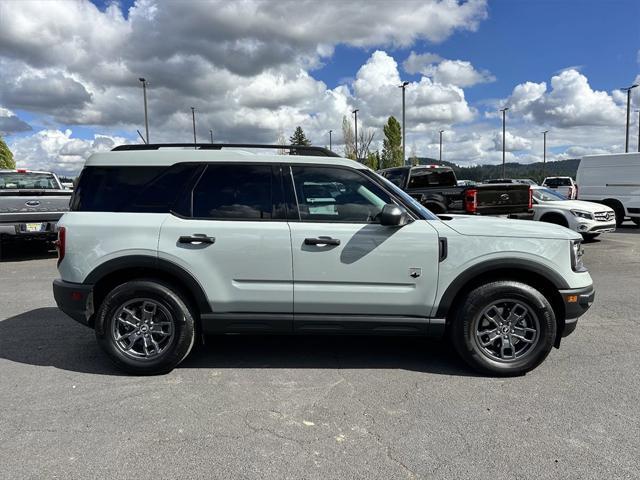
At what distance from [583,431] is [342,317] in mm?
1825

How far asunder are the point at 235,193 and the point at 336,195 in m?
0.85

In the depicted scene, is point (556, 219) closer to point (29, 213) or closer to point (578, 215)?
point (578, 215)

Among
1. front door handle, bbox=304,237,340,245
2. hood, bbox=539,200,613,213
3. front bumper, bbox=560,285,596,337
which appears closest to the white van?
hood, bbox=539,200,613,213

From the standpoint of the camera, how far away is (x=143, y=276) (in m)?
4.02

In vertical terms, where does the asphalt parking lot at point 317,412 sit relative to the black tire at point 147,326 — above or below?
below

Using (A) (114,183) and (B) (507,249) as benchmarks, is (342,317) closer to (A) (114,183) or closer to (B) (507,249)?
(B) (507,249)

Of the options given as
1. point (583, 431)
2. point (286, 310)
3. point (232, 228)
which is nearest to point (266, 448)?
point (286, 310)

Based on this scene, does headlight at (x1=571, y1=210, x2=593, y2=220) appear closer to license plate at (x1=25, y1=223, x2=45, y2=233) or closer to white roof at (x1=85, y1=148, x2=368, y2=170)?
white roof at (x1=85, y1=148, x2=368, y2=170)

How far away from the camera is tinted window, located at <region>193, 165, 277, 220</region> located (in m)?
3.96

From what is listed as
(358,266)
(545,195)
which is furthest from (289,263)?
(545,195)

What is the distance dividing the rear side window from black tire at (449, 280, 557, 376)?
8.39 feet

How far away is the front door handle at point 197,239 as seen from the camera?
151 inches

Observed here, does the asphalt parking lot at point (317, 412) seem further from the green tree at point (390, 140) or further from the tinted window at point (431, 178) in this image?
A: the green tree at point (390, 140)

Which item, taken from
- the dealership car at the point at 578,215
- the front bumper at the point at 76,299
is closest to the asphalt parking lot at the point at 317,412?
the front bumper at the point at 76,299
